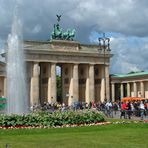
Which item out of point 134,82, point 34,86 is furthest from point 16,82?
point 134,82

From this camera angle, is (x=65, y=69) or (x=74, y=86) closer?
(x=74, y=86)

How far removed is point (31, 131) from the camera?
28.1 m

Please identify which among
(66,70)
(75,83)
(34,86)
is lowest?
→ (34,86)

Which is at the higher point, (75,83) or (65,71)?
(65,71)

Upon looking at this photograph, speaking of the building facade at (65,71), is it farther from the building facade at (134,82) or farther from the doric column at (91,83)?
the building facade at (134,82)

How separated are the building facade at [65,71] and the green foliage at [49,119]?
61853mm

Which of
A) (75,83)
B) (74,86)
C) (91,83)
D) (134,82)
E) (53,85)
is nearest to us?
(53,85)

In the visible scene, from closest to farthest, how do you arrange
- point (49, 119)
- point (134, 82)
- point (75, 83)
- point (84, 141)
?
point (84, 141) < point (49, 119) < point (75, 83) < point (134, 82)

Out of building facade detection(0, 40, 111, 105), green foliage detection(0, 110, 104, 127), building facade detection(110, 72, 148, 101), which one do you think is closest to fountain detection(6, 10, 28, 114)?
green foliage detection(0, 110, 104, 127)

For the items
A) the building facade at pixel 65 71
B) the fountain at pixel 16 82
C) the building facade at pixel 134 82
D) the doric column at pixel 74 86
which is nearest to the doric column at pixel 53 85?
the building facade at pixel 65 71

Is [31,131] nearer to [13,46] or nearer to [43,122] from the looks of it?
[43,122]

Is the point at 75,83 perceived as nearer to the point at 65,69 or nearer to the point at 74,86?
the point at 74,86

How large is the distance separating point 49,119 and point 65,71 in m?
76.7

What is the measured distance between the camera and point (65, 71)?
10806cm
